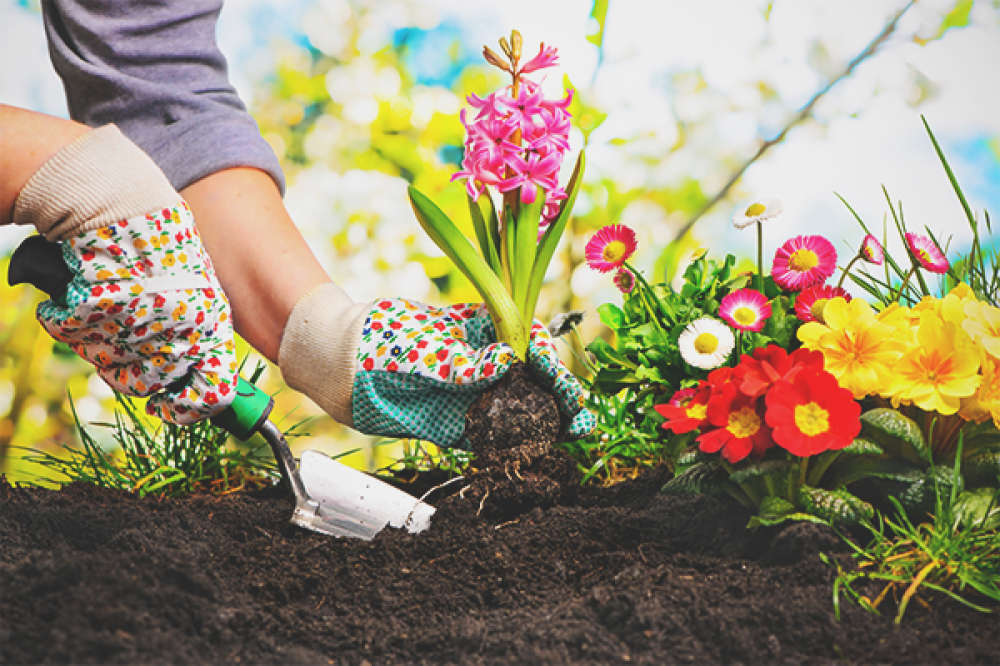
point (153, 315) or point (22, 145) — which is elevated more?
point (22, 145)

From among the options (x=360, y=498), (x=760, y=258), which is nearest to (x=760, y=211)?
(x=760, y=258)

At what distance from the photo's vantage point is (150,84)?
4.79 ft

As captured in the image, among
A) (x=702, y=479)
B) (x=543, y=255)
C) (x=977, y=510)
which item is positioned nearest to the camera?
(x=977, y=510)

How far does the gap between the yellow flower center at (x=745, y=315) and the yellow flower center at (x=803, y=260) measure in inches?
5.0

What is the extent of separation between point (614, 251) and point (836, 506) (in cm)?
48

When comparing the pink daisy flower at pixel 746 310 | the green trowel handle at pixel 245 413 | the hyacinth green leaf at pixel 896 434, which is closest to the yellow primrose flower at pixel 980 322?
the hyacinth green leaf at pixel 896 434

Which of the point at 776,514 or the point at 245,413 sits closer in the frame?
the point at 776,514

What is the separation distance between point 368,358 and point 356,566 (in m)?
0.45

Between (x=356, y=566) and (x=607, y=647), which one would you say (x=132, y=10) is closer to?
(x=356, y=566)

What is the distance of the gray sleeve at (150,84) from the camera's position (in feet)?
4.75

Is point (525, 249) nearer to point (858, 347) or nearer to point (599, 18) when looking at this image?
point (858, 347)

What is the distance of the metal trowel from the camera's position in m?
1.17

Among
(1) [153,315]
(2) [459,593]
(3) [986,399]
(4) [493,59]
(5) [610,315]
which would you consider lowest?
(2) [459,593]

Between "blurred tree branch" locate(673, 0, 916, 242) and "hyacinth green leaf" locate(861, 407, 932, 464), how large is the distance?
1138 millimetres
